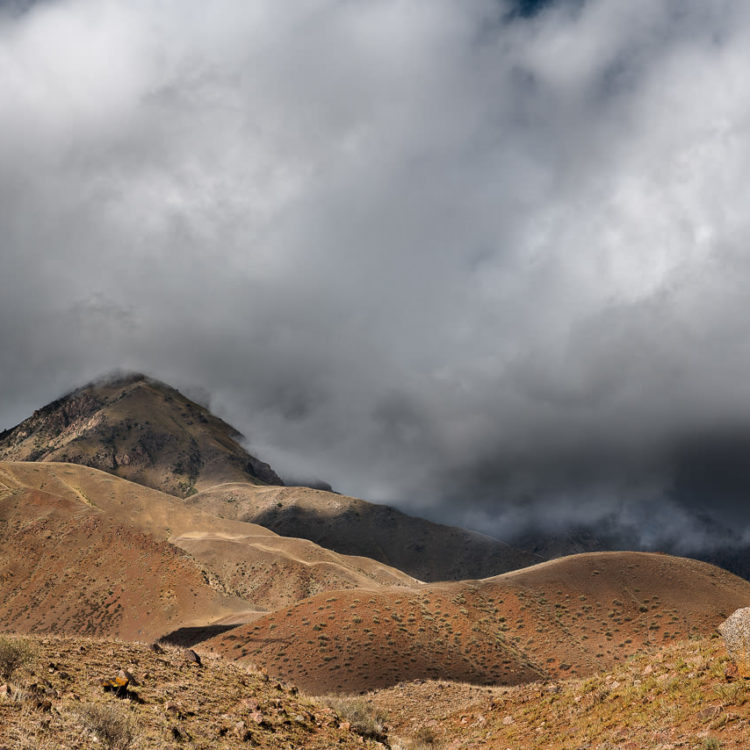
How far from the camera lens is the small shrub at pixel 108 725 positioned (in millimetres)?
13492

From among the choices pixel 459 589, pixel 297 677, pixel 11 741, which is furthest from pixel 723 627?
pixel 459 589

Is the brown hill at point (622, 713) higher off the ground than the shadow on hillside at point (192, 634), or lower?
lower

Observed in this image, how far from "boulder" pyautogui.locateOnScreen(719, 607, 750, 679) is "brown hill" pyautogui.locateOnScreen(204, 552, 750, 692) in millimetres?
29949

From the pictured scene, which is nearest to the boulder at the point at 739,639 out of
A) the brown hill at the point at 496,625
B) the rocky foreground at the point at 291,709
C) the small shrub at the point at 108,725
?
the rocky foreground at the point at 291,709

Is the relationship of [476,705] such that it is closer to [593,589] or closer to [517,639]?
[517,639]

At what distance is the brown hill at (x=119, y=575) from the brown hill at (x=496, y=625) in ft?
71.5

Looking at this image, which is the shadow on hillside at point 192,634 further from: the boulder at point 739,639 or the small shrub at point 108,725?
the boulder at point 739,639

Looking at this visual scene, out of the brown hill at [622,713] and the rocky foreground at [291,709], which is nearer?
the rocky foreground at [291,709]

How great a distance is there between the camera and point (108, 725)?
13.9m

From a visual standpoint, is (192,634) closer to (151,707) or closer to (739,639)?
(151,707)

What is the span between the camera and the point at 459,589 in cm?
7112

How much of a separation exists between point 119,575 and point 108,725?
84458 millimetres

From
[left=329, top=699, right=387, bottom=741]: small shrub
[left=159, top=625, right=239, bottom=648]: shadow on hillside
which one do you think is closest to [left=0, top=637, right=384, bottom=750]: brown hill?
[left=329, top=699, right=387, bottom=741]: small shrub

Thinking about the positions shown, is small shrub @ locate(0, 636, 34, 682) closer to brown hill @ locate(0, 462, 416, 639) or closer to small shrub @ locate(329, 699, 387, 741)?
small shrub @ locate(329, 699, 387, 741)
